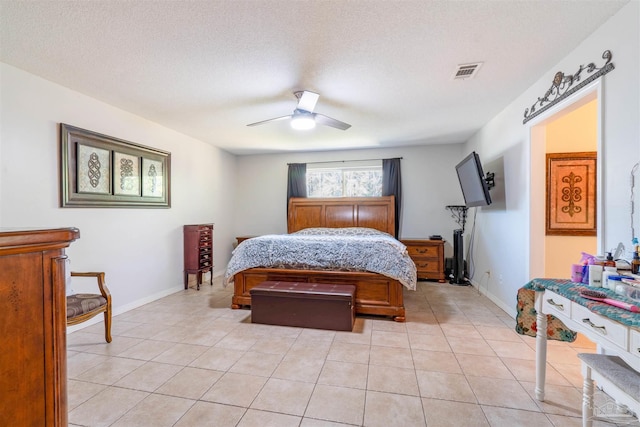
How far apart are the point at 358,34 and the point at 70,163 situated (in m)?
3.07

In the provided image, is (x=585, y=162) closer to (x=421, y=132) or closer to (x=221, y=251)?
(x=421, y=132)

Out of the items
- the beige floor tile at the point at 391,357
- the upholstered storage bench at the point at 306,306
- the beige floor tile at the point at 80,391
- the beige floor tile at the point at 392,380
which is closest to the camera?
the beige floor tile at the point at 80,391

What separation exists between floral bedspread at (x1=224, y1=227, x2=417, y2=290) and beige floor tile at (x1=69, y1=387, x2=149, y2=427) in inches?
64.2

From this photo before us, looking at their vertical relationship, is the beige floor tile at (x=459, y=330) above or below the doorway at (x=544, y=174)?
below

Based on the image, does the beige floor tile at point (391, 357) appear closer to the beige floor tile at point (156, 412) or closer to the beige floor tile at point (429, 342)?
the beige floor tile at point (429, 342)

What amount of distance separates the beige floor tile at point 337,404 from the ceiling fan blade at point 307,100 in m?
2.53

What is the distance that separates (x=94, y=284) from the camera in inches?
125

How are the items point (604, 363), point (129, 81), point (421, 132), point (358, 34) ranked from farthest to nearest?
point (421, 132) → point (129, 81) → point (358, 34) → point (604, 363)

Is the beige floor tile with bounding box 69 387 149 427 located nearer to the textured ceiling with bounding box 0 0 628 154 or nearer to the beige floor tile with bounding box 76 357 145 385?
the beige floor tile with bounding box 76 357 145 385

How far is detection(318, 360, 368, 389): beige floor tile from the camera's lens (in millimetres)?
2047

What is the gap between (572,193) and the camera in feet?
10.6

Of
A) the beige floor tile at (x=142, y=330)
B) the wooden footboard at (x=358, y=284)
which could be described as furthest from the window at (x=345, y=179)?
the beige floor tile at (x=142, y=330)

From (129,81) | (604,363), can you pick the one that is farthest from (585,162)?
(129,81)

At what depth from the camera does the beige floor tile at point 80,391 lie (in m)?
1.86
